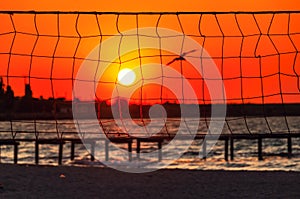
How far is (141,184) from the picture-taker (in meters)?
10.8

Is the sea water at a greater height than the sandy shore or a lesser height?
lesser

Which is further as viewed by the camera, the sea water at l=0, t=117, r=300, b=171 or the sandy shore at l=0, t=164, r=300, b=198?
the sea water at l=0, t=117, r=300, b=171

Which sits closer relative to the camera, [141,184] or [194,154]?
[141,184]

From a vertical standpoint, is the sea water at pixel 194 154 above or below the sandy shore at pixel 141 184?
below

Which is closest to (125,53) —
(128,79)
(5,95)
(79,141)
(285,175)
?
(128,79)

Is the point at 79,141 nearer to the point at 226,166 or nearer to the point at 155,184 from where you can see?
the point at 226,166

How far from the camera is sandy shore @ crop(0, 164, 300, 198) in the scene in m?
9.45

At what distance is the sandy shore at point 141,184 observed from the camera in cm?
945

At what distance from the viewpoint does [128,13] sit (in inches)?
272

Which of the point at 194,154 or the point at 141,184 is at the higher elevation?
the point at 141,184

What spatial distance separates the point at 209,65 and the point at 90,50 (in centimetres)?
193

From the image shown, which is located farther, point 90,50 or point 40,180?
point 40,180

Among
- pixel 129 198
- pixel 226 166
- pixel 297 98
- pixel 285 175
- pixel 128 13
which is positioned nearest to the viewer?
pixel 128 13

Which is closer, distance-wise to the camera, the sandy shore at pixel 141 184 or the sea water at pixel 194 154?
the sandy shore at pixel 141 184
